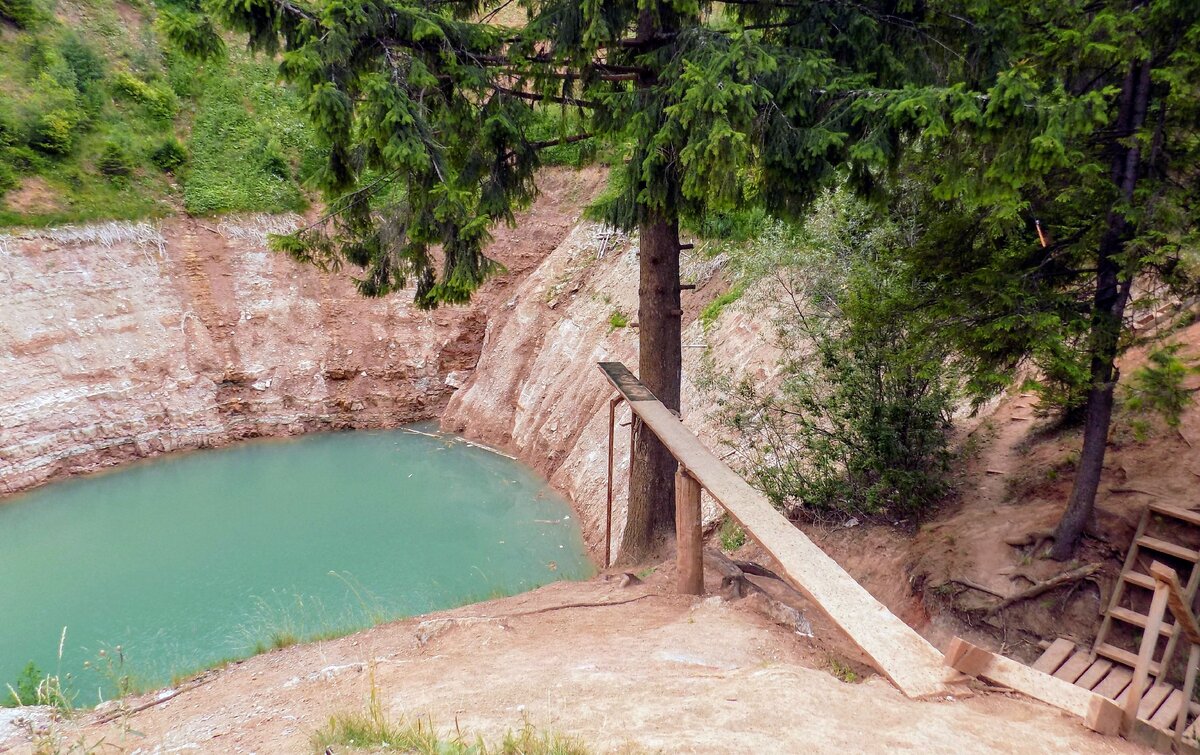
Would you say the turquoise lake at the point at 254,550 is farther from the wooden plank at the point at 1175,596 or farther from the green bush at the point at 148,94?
the green bush at the point at 148,94

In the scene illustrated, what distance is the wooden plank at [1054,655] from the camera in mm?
5469

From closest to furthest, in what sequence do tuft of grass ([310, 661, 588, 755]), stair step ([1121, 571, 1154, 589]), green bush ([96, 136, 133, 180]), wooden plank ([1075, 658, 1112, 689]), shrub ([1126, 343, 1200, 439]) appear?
tuft of grass ([310, 661, 588, 755]) < shrub ([1126, 343, 1200, 439]) < wooden plank ([1075, 658, 1112, 689]) < stair step ([1121, 571, 1154, 589]) < green bush ([96, 136, 133, 180])

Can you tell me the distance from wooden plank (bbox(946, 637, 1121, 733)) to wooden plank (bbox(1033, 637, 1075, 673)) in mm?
2330

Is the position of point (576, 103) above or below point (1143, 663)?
above

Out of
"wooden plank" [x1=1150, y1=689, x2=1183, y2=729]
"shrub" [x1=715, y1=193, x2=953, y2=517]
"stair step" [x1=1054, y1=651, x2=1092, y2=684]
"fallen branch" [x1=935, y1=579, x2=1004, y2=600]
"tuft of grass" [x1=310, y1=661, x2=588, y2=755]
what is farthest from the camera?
"shrub" [x1=715, y1=193, x2=953, y2=517]

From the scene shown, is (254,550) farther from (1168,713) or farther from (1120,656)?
(1168,713)

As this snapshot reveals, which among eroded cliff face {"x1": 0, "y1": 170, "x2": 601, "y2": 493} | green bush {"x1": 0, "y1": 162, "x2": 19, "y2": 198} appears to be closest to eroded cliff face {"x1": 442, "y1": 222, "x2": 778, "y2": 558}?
eroded cliff face {"x1": 0, "y1": 170, "x2": 601, "y2": 493}

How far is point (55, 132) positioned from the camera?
57.8 feet

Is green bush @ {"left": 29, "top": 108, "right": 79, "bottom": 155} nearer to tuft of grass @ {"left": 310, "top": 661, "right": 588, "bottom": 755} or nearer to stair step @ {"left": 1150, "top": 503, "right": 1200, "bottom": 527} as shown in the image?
tuft of grass @ {"left": 310, "top": 661, "right": 588, "bottom": 755}

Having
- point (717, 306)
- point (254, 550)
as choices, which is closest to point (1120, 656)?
point (717, 306)

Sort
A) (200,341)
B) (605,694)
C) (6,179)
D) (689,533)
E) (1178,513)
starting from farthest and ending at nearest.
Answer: (200,341), (6,179), (689,533), (1178,513), (605,694)

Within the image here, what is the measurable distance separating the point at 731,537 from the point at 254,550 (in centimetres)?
872

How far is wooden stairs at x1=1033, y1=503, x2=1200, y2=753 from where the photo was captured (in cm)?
488

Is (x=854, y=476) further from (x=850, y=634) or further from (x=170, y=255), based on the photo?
(x=170, y=255)
